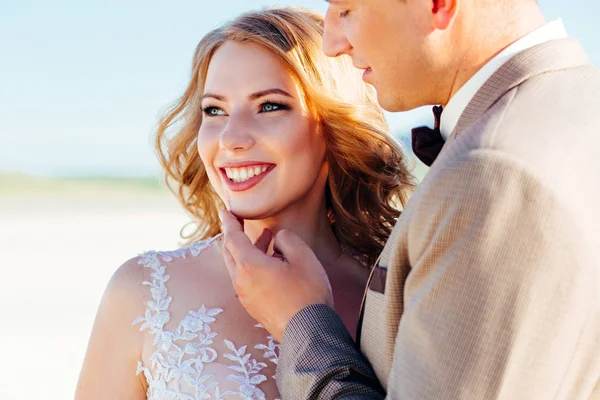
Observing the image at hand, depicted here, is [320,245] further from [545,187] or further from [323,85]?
[545,187]

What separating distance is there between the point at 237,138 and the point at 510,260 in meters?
1.58

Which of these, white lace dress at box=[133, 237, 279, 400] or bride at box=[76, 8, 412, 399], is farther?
bride at box=[76, 8, 412, 399]

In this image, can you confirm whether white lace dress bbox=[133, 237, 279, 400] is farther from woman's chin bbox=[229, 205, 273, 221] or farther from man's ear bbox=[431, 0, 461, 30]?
man's ear bbox=[431, 0, 461, 30]

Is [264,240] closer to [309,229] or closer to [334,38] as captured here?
[309,229]

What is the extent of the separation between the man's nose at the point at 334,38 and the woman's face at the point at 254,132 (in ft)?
2.84

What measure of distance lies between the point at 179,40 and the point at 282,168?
23337 mm

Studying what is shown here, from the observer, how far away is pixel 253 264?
2.25 metres

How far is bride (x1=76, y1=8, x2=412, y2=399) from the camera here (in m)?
2.77

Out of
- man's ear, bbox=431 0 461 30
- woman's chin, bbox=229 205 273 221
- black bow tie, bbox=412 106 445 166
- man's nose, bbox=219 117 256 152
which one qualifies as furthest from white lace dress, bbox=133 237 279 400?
man's ear, bbox=431 0 461 30

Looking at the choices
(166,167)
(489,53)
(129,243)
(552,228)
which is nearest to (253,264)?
(489,53)

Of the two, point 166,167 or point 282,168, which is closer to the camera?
point 282,168

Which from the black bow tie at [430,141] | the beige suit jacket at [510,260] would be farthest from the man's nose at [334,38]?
the beige suit jacket at [510,260]

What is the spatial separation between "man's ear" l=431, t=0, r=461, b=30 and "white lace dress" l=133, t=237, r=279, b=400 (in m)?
1.42

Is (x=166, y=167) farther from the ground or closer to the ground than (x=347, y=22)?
closer to the ground
